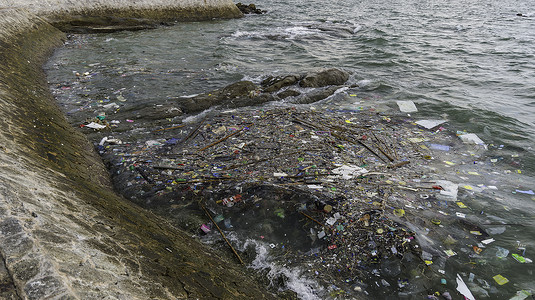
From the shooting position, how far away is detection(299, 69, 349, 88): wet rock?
28.0 ft

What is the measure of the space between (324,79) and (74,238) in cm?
776

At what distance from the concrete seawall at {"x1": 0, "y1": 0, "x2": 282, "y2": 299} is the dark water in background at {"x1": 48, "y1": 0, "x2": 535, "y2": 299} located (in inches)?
49.6

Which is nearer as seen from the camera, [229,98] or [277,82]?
[229,98]

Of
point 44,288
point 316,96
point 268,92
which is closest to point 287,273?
point 44,288

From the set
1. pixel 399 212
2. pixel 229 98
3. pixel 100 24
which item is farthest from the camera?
pixel 100 24

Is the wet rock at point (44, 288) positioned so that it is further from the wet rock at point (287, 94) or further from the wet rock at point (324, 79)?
the wet rock at point (324, 79)

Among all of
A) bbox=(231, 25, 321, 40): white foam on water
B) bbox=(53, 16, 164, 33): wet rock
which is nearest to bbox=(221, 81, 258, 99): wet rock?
bbox=(231, 25, 321, 40): white foam on water

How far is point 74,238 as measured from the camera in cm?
205

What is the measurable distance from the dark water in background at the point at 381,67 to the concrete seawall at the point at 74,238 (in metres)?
1.26

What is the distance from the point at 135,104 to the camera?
22.5 ft

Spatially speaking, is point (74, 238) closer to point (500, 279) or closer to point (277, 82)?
point (500, 279)

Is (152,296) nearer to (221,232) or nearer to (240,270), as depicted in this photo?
(240,270)

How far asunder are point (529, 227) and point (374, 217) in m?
2.11

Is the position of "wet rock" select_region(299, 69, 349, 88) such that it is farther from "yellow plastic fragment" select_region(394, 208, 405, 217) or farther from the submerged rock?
"yellow plastic fragment" select_region(394, 208, 405, 217)
